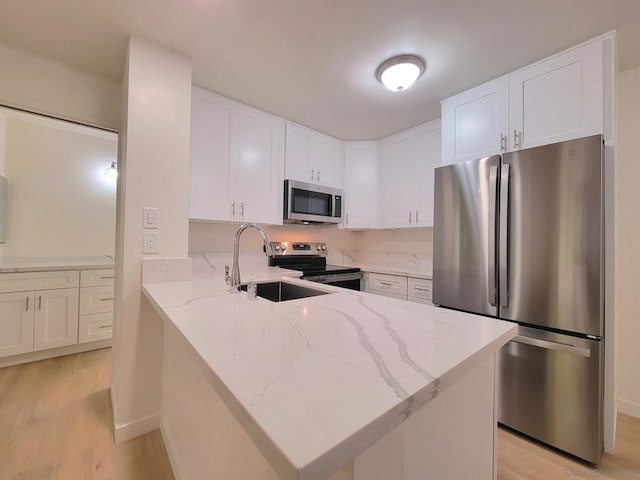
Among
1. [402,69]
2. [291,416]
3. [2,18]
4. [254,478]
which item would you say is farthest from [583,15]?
[2,18]

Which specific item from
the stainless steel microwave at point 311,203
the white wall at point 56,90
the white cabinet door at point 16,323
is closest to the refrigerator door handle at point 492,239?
the stainless steel microwave at point 311,203

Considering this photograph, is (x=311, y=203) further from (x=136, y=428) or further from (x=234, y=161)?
(x=136, y=428)

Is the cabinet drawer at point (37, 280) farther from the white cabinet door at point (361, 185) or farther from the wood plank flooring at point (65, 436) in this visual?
the white cabinet door at point (361, 185)

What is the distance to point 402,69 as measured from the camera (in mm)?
1780

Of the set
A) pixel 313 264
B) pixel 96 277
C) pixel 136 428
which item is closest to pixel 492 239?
pixel 313 264

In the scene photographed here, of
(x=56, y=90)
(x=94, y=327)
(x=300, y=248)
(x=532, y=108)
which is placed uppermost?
(x=56, y=90)

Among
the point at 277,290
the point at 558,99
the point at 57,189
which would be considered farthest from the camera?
the point at 57,189

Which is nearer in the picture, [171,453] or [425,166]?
[171,453]

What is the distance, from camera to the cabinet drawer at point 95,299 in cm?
282

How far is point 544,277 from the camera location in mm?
1594

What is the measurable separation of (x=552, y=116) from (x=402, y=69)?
939mm

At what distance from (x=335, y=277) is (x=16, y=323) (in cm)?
289

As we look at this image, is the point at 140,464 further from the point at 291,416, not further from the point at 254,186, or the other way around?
the point at 254,186

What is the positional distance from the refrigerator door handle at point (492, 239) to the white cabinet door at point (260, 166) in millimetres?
1715
